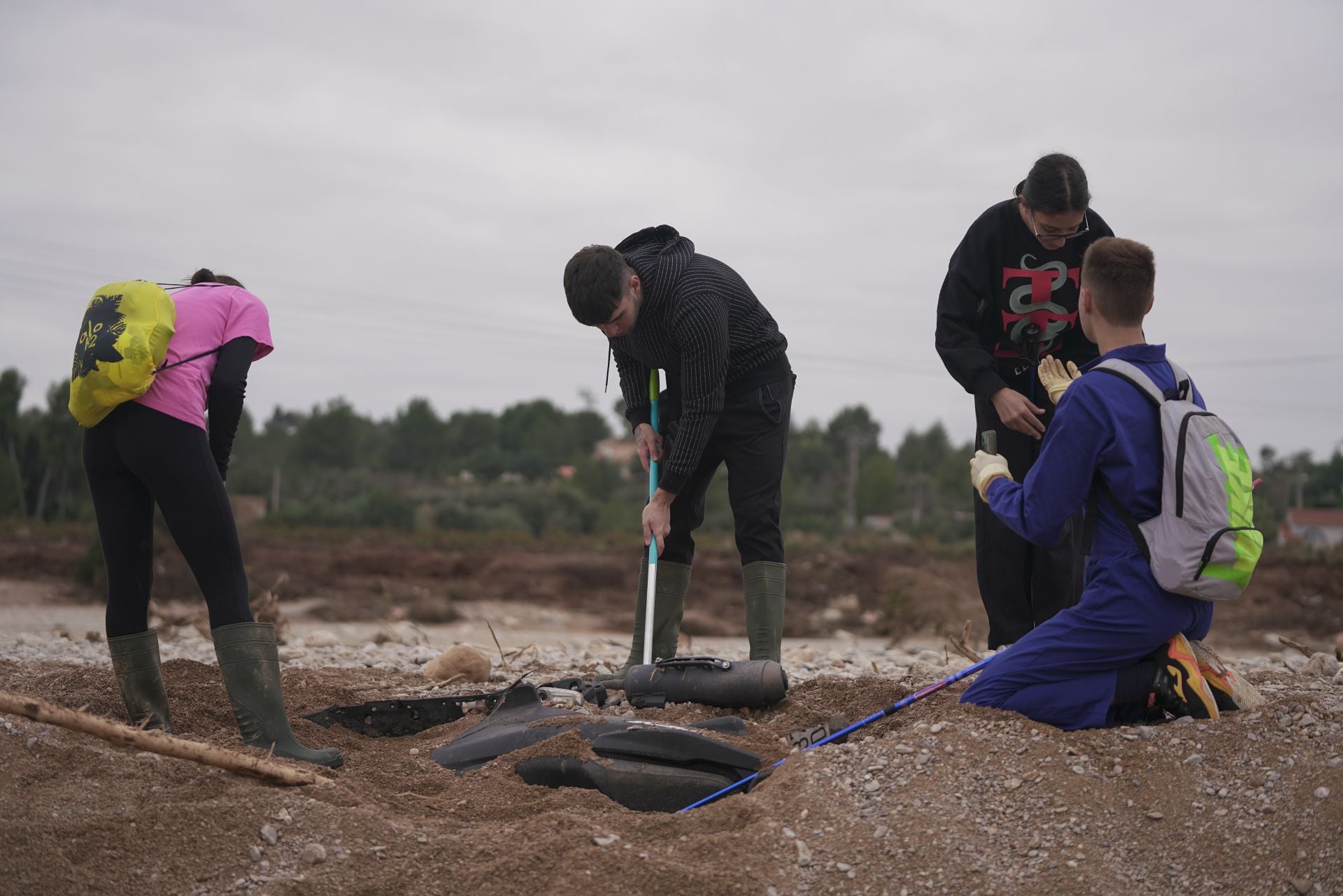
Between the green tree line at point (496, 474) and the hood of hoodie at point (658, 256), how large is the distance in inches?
946

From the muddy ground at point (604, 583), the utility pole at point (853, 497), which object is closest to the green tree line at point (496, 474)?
the utility pole at point (853, 497)

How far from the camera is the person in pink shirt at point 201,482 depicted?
12.9 ft

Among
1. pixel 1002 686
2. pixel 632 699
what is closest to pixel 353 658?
pixel 632 699

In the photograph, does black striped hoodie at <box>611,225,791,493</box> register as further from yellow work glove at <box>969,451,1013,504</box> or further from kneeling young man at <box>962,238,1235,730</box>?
kneeling young man at <box>962,238,1235,730</box>

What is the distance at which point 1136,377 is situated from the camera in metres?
3.56

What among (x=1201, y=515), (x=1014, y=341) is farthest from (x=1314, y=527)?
(x=1201, y=515)

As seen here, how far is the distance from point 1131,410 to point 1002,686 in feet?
3.28

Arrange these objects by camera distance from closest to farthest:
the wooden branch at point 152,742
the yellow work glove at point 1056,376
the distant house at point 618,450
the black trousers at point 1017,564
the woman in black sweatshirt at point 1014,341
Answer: the wooden branch at point 152,742, the yellow work glove at point 1056,376, the woman in black sweatshirt at point 1014,341, the black trousers at point 1017,564, the distant house at point 618,450

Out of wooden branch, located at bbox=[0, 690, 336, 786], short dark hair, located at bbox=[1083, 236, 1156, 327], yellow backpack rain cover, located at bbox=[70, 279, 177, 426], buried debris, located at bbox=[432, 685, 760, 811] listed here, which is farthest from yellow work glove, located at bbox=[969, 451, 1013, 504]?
yellow backpack rain cover, located at bbox=[70, 279, 177, 426]

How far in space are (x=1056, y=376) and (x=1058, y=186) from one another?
791 mm

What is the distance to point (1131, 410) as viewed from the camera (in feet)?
11.6

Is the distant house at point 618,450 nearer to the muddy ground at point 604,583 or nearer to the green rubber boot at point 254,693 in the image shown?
the muddy ground at point 604,583

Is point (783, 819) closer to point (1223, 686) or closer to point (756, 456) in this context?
point (1223, 686)

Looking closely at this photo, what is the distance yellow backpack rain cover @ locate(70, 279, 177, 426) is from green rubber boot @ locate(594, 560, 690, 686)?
2.42 metres
